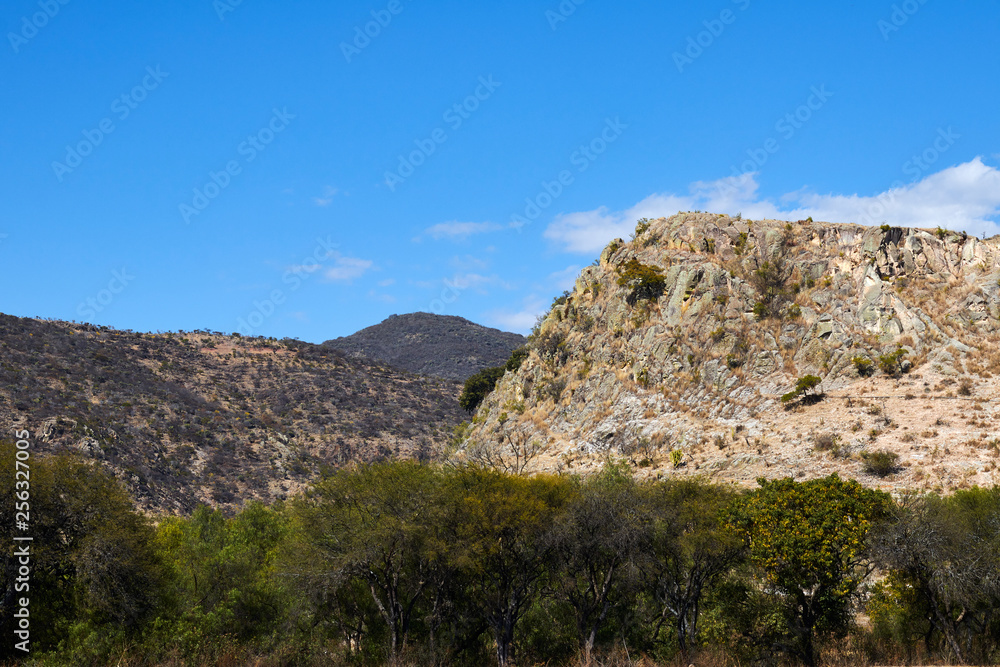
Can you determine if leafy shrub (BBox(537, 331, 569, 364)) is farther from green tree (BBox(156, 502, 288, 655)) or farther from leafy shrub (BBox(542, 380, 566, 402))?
green tree (BBox(156, 502, 288, 655))

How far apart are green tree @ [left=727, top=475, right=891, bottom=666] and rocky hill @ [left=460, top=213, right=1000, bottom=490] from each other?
1662 cm

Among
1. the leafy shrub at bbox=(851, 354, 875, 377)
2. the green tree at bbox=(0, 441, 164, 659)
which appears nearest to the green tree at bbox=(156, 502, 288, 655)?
the green tree at bbox=(0, 441, 164, 659)

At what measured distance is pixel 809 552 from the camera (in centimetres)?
2062

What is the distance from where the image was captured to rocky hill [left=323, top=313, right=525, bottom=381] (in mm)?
138250

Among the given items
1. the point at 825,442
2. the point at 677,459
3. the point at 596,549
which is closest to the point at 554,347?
the point at 677,459

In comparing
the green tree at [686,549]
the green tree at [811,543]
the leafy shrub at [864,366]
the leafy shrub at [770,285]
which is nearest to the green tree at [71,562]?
the green tree at [686,549]

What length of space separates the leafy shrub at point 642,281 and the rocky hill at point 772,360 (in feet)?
0.46

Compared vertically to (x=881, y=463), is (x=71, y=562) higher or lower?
lower

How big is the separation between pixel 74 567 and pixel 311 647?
7877 mm

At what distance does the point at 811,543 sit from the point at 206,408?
68046mm

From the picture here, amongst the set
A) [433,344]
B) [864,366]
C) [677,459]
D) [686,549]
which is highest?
[433,344]

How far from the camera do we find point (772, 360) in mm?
50688

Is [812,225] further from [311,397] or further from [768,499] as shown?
[311,397]

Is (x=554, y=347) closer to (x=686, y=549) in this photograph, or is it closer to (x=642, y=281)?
(x=642, y=281)
